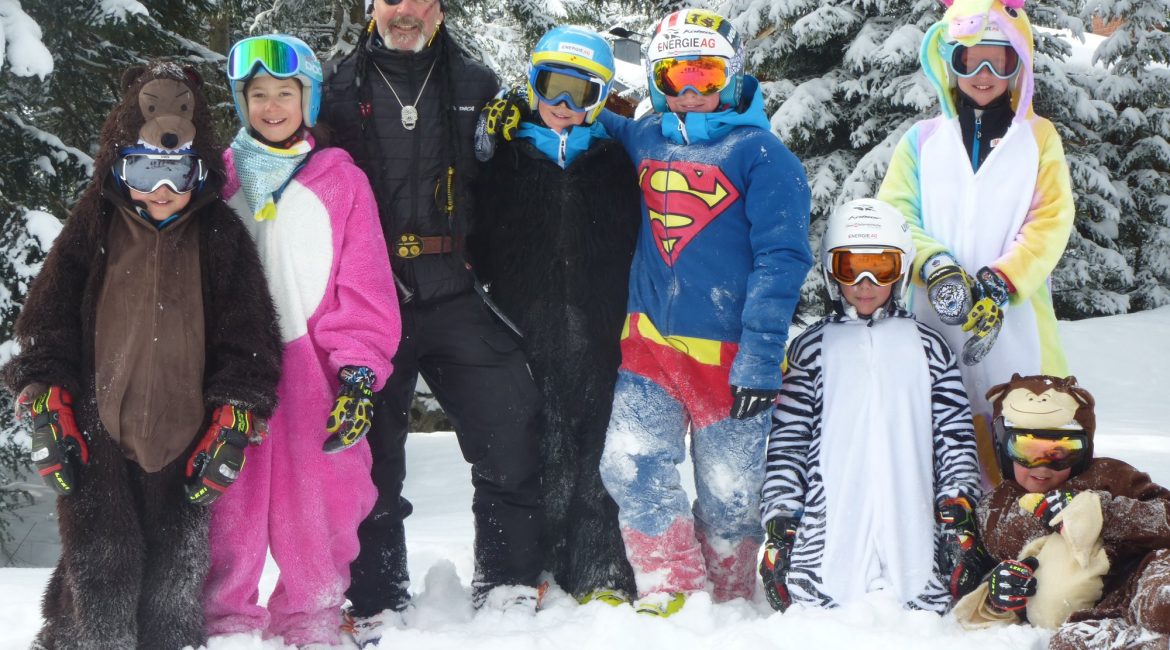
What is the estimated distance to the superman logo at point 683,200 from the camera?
3.55m

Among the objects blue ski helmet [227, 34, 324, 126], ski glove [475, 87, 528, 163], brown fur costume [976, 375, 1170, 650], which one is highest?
blue ski helmet [227, 34, 324, 126]

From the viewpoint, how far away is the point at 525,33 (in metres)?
9.73

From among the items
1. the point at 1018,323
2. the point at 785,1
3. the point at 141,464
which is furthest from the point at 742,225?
the point at 785,1

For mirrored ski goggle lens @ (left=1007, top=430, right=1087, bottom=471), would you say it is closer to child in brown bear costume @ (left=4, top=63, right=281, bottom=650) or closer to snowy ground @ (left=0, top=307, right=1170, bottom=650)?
snowy ground @ (left=0, top=307, right=1170, bottom=650)

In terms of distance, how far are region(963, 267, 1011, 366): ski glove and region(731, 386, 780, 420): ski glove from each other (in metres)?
0.74

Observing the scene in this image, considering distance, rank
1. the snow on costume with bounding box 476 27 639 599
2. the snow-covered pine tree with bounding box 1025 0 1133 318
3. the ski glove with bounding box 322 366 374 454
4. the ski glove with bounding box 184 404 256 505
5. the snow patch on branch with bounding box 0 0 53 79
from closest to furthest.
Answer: the ski glove with bounding box 184 404 256 505
the ski glove with bounding box 322 366 374 454
the snow on costume with bounding box 476 27 639 599
the snow patch on branch with bounding box 0 0 53 79
the snow-covered pine tree with bounding box 1025 0 1133 318

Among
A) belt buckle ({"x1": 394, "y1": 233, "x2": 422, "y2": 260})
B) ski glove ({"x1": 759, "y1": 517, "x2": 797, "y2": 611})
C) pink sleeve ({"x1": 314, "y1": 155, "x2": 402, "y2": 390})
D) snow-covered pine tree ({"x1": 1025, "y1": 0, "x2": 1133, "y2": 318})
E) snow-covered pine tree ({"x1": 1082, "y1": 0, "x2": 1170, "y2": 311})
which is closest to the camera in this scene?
pink sleeve ({"x1": 314, "y1": 155, "x2": 402, "y2": 390})

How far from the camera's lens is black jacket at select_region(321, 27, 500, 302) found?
3.60 metres

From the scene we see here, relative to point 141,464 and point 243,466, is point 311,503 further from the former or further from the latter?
point 141,464

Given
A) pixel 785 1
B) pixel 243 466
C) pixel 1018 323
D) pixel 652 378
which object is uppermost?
pixel 785 1

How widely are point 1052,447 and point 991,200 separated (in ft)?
3.28

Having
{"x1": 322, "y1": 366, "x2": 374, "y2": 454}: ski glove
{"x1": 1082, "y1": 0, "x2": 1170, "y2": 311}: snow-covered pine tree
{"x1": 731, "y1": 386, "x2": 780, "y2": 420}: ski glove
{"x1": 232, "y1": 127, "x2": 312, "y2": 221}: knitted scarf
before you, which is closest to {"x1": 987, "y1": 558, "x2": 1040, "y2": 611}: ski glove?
{"x1": 731, "y1": 386, "x2": 780, "y2": 420}: ski glove

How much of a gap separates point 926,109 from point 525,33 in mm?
3935

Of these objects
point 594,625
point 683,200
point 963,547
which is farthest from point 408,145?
point 963,547
